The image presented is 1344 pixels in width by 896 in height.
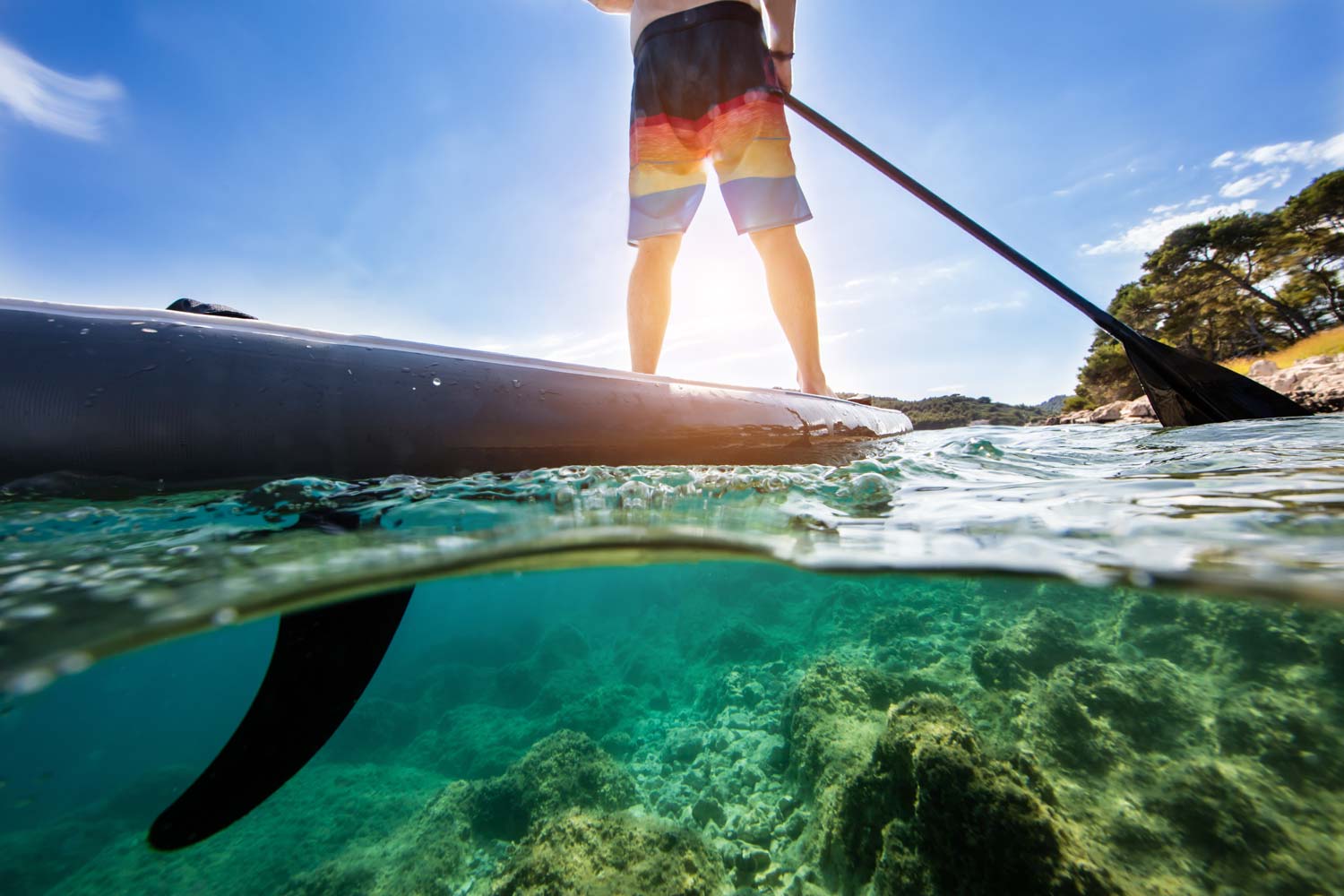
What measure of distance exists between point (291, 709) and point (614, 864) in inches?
113

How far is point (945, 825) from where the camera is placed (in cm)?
239

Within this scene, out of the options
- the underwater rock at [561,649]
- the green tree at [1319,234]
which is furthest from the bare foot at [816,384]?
the green tree at [1319,234]

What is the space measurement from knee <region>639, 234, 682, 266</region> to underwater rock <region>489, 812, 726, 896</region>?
159 inches

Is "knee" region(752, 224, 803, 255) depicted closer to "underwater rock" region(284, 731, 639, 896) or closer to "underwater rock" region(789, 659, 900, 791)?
"underwater rock" region(789, 659, 900, 791)

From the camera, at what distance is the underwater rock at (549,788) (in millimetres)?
4730

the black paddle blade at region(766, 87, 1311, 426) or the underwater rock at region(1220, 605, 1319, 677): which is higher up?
the black paddle blade at region(766, 87, 1311, 426)

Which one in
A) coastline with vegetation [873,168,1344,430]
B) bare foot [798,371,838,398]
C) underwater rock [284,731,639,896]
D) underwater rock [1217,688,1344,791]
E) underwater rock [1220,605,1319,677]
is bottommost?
underwater rock [284,731,639,896]

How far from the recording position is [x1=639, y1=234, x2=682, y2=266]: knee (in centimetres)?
327

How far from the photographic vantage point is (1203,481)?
1376 millimetres

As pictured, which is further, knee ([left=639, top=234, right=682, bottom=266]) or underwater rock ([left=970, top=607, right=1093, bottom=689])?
underwater rock ([left=970, top=607, right=1093, bottom=689])

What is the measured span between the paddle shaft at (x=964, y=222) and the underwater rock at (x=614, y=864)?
15.4 feet

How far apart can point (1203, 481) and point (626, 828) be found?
401 cm

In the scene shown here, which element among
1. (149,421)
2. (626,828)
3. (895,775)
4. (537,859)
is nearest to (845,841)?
(895,775)

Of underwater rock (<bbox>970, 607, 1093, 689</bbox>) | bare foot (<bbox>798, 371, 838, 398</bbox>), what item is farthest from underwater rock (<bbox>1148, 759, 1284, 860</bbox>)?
bare foot (<bbox>798, 371, 838, 398</bbox>)
